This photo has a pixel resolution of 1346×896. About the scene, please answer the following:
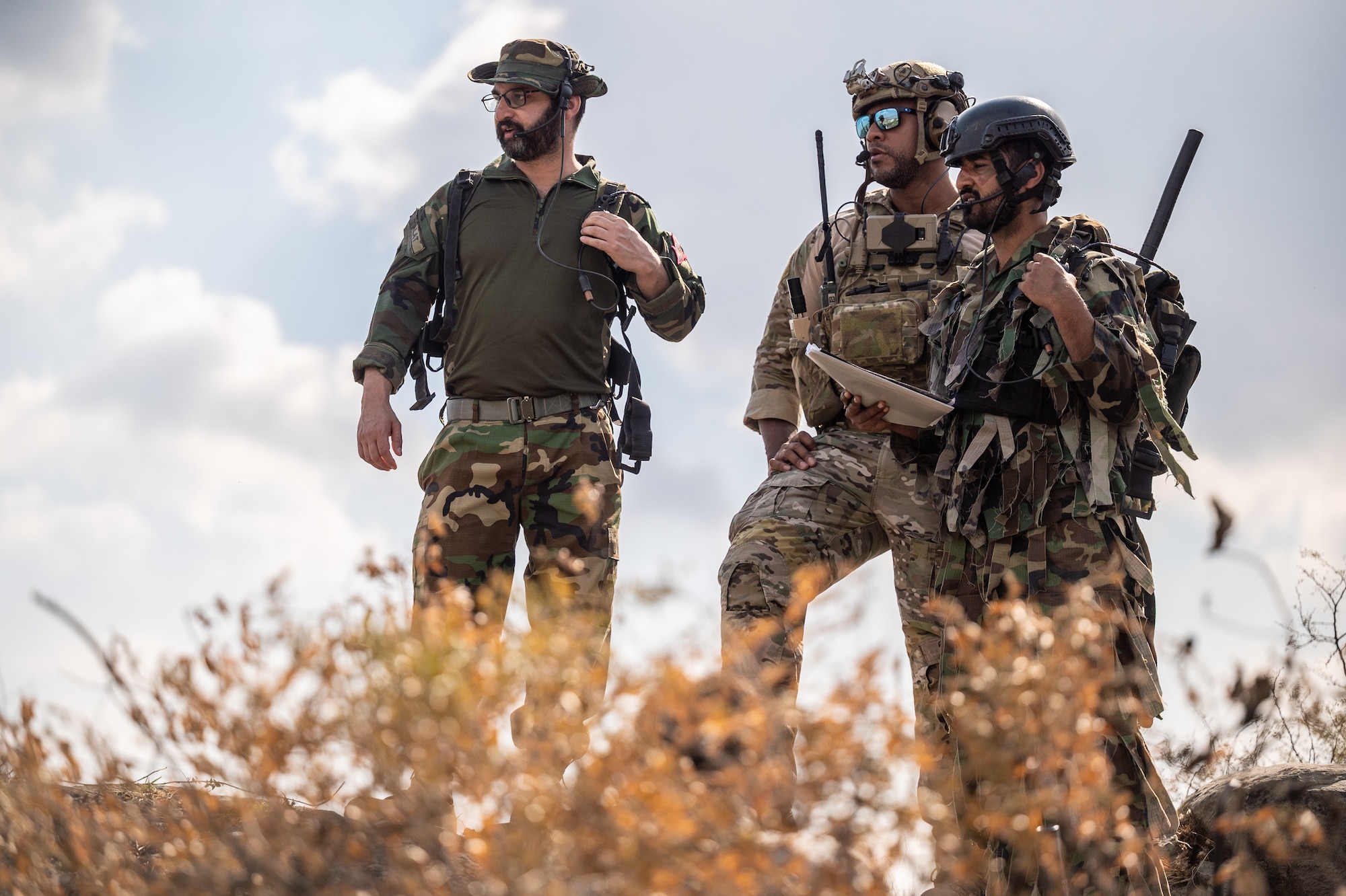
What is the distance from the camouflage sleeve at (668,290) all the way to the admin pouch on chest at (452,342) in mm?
81

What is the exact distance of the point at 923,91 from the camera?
5.59 m

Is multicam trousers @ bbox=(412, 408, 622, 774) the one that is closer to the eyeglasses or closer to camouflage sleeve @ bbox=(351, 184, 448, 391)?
camouflage sleeve @ bbox=(351, 184, 448, 391)

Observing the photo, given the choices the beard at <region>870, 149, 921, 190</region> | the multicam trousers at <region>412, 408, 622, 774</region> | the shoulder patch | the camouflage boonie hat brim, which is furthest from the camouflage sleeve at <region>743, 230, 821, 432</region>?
the shoulder patch

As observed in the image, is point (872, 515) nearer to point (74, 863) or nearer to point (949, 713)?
point (949, 713)

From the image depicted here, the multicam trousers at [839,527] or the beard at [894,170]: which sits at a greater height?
the beard at [894,170]

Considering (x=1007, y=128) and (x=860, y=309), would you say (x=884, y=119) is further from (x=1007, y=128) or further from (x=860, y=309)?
(x=1007, y=128)

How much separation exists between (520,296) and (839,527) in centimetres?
155

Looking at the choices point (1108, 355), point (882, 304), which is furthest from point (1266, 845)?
point (882, 304)

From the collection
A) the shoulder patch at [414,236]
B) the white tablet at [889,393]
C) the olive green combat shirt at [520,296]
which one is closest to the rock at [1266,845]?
the white tablet at [889,393]

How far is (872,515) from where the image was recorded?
519cm

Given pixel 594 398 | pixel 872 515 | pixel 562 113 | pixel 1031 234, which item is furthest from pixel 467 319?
pixel 1031 234

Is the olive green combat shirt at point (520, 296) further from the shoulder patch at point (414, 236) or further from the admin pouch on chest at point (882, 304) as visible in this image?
the admin pouch on chest at point (882, 304)

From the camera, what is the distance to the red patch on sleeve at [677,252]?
5.64 meters

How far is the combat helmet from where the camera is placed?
4.48 meters
